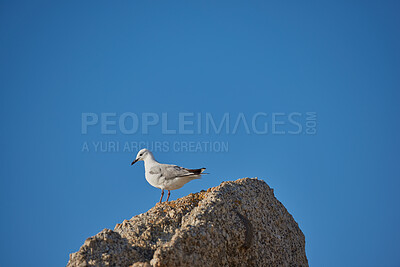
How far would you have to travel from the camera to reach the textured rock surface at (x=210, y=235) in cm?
544

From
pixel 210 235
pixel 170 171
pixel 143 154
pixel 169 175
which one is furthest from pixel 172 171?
pixel 210 235

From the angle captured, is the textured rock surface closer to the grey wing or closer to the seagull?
the seagull

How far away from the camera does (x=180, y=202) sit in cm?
718

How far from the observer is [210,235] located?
5906mm

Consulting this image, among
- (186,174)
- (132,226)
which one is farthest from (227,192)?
(186,174)

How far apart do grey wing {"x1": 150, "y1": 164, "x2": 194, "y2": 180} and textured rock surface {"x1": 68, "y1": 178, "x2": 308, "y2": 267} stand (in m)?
4.84

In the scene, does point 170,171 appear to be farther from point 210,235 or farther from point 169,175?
point 210,235

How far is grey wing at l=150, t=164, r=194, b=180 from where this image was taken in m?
12.6

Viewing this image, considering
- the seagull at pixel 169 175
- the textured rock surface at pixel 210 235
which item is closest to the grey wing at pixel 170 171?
the seagull at pixel 169 175

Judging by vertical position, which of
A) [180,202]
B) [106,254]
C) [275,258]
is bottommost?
[275,258]

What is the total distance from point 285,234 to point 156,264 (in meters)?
3.34

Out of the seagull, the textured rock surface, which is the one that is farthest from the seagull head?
the textured rock surface

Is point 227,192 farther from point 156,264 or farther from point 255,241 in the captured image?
point 156,264

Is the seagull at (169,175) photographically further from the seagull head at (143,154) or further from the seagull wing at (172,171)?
the seagull head at (143,154)
